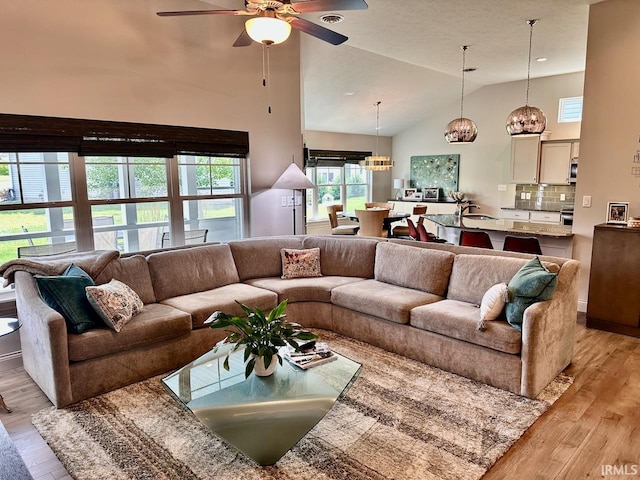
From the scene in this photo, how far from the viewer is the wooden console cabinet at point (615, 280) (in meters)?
3.85

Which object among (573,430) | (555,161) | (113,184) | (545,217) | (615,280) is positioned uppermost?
(555,161)

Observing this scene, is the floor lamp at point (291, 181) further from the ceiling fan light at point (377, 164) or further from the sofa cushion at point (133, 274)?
the ceiling fan light at point (377, 164)

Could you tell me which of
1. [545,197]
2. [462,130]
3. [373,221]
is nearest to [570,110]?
[545,197]

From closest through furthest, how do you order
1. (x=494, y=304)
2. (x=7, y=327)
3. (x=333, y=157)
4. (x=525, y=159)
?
(x=7, y=327) < (x=494, y=304) < (x=525, y=159) < (x=333, y=157)

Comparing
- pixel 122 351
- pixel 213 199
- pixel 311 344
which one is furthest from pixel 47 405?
pixel 213 199

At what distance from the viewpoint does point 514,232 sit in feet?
15.0

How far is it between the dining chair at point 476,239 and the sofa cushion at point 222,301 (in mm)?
2174

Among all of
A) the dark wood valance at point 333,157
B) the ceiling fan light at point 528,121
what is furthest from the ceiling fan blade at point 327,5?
the dark wood valance at point 333,157

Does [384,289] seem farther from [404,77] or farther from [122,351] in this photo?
[404,77]

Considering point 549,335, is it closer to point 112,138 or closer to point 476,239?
point 476,239

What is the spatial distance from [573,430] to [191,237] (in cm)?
376

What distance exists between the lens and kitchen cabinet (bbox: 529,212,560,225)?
24.9 ft

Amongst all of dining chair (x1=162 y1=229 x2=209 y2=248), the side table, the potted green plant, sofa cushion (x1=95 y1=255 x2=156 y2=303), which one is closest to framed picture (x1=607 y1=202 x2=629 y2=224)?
the potted green plant

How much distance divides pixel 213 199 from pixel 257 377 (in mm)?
2816
